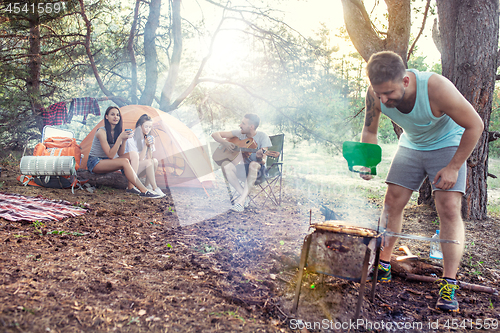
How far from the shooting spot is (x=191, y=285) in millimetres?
1994

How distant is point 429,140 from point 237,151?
296cm

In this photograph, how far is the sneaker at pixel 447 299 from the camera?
1.96m

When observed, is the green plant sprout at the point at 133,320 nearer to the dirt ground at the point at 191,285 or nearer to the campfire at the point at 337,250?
the dirt ground at the point at 191,285

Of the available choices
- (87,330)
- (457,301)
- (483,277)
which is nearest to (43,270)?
(87,330)

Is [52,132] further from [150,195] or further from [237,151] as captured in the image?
[237,151]

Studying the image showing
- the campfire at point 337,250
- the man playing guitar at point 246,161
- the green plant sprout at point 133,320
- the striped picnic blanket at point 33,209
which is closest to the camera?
the green plant sprout at point 133,320

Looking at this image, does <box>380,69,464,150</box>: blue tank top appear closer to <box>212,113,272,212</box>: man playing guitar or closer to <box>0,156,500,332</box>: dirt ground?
<box>0,156,500,332</box>: dirt ground

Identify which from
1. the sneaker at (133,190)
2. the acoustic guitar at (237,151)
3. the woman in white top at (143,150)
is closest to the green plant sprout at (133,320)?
the acoustic guitar at (237,151)

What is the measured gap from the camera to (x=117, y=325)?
4.83 ft

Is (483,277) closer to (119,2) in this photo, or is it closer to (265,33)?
(265,33)

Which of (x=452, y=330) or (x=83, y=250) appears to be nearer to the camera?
(x=452, y=330)

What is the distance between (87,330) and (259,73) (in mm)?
8165

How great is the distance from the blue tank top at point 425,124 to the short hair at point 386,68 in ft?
0.56

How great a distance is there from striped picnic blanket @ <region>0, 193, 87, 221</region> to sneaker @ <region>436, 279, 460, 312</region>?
340cm
